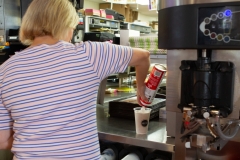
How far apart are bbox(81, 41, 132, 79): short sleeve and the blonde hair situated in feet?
0.45

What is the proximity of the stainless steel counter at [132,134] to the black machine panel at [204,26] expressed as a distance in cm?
34

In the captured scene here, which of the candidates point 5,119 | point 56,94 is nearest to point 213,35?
point 56,94

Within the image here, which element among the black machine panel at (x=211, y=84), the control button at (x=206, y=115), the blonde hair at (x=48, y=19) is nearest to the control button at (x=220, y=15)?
the black machine panel at (x=211, y=84)

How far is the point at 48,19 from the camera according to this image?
96 centimetres

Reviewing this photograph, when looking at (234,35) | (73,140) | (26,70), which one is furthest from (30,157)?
(234,35)

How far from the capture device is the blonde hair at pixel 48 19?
966 millimetres

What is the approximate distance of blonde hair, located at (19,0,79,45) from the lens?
0.97 metres

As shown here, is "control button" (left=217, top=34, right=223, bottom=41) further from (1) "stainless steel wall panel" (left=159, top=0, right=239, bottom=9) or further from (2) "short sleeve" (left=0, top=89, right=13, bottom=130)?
(2) "short sleeve" (left=0, top=89, right=13, bottom=130)

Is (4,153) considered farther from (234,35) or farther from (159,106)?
(234,35)

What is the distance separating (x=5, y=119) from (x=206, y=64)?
2.31 ft

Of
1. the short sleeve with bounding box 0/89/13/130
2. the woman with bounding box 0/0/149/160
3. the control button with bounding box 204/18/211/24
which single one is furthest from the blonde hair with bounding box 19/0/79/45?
the control button with bounding box 204/18/211/24

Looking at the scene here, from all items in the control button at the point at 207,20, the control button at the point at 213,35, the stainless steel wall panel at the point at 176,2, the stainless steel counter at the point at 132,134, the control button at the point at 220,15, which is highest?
the stainless steel wall panel at the point at 176,2

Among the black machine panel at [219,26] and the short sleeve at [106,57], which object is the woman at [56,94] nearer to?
the short sleeve at [106,57]

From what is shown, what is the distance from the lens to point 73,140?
90cm
